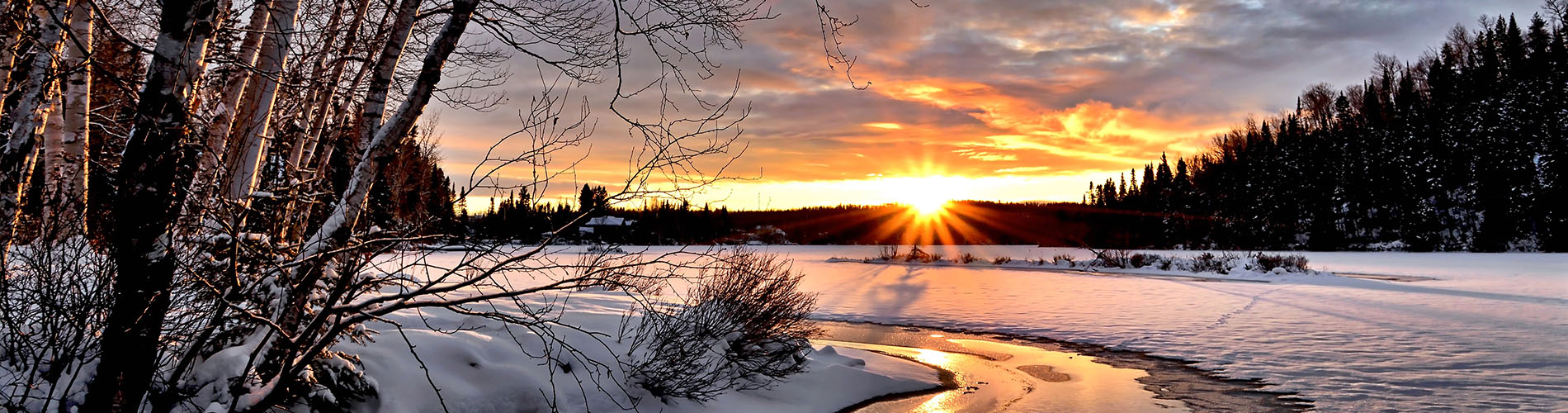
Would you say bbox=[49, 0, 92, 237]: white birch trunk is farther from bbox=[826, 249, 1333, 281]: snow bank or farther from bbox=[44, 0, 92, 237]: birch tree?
bbox=[826, 249, 1333, 281]: snow bank

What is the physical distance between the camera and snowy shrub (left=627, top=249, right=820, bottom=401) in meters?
7.23

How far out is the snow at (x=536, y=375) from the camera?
5.39 metres

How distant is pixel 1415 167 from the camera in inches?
2453

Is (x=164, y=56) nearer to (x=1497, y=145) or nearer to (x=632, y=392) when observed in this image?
(x=632, y=392)

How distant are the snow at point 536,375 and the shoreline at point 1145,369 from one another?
59 cm

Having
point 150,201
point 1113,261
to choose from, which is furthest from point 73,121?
point 1113,261

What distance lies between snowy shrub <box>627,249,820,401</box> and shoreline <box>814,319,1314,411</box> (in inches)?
Result: 45.2

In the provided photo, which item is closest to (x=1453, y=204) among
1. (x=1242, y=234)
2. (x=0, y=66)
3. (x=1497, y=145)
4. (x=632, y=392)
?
(x=1497, y=145)

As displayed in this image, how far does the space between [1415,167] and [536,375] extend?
76.8 m

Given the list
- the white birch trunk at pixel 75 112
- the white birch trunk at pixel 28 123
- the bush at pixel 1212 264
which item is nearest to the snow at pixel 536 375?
the white birch trunk at pixel 75 112

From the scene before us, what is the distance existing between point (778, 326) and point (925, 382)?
1818 millimetres

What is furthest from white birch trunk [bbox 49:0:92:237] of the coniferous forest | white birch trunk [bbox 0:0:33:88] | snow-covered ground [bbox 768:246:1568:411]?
the coniferous forest

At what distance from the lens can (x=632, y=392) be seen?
6.88 meters

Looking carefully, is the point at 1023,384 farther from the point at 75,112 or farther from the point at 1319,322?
the point at 75,112
